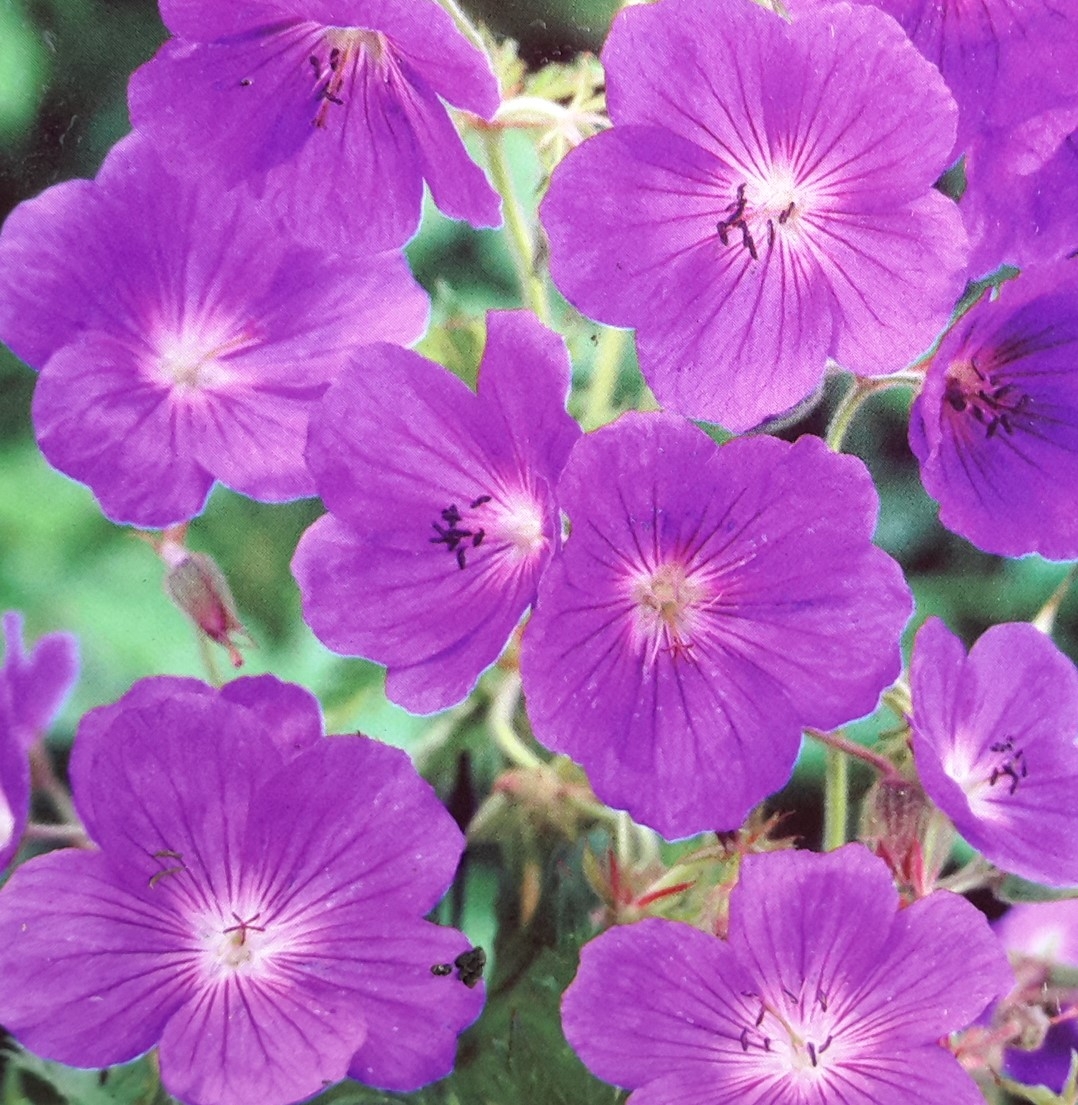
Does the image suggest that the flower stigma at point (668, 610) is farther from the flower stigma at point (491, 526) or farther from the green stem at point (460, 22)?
the green stem at point (460, 22)

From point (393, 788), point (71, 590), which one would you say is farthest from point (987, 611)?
point (71, 590)

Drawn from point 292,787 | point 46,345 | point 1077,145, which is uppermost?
point 1077,145

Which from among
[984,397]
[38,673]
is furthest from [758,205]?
[38,673]

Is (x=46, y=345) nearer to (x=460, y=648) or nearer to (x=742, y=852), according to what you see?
(x=460, y=648)

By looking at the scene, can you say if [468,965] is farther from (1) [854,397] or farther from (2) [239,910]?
(1) [854,397]

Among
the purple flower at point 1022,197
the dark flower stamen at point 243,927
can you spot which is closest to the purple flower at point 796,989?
the dark flower stamen at point 243,927
